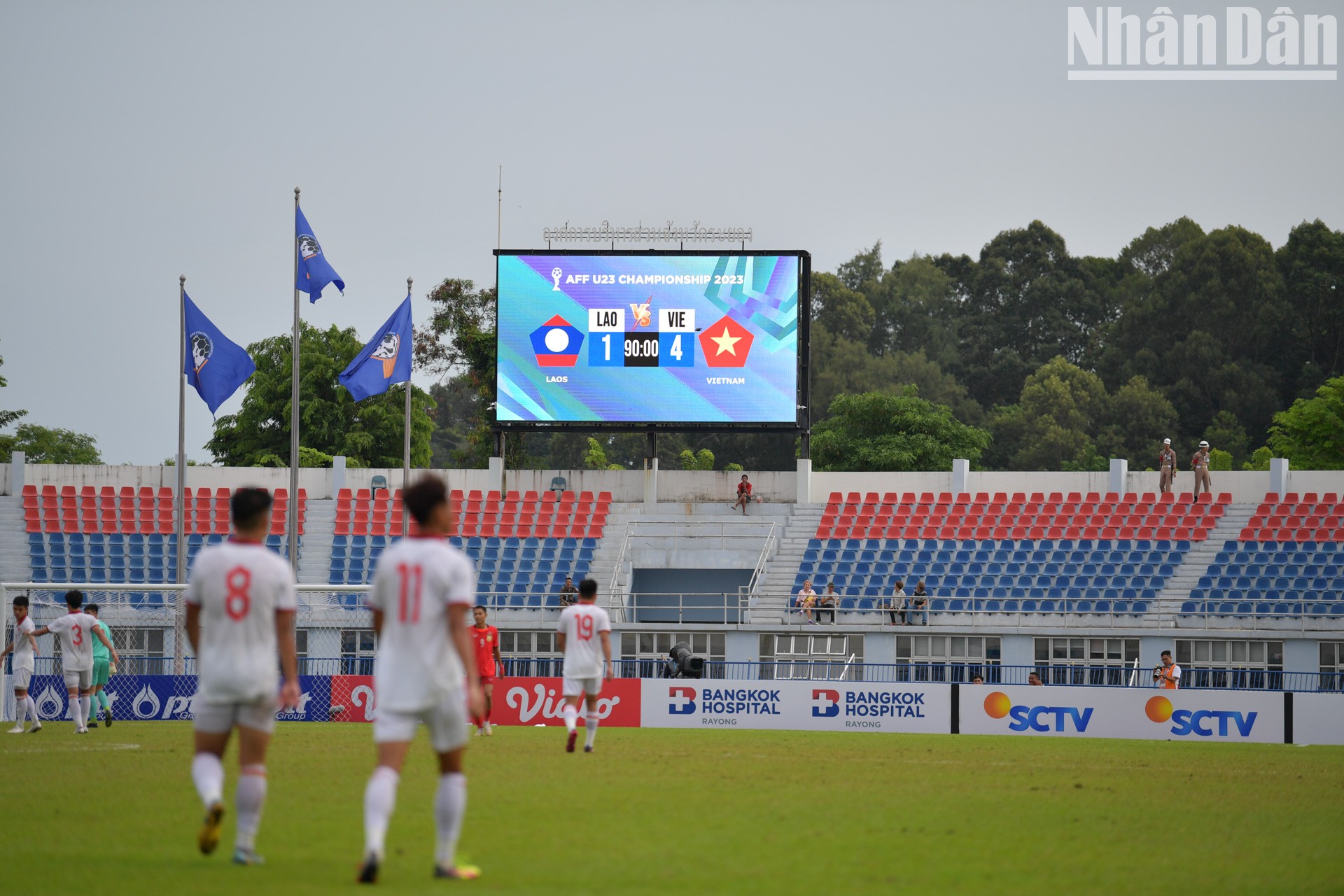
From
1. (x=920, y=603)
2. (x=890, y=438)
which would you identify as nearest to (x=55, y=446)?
(x=890, y=438)

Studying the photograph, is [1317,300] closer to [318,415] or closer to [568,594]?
[318,415]

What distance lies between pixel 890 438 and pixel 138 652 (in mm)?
43655

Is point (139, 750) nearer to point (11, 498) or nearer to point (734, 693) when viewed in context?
point (734, 693)

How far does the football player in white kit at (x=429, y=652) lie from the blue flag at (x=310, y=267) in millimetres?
23141

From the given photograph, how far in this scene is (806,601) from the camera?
36500 mm

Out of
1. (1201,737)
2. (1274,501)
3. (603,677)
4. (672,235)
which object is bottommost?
Result: (1201,737)

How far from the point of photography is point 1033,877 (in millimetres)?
9156

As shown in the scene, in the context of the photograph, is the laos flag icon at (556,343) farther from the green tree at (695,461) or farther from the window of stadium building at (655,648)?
the green tree at (695,461)

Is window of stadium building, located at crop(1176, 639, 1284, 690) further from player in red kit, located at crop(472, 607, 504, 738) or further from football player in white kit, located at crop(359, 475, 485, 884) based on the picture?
football player in white kit, located at crop(359, 475, 485, 884)

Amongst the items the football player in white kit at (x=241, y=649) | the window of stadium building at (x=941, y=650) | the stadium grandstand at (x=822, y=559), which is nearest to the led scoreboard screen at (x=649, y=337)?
the stadium grandstand at (x=822, y=559)

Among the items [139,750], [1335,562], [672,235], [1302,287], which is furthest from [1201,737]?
[1302,287]

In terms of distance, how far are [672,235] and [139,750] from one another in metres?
25.8

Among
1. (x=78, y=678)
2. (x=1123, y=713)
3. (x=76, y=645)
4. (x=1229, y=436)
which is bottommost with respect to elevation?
(x=1123, y=713)

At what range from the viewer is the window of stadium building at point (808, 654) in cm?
3388
